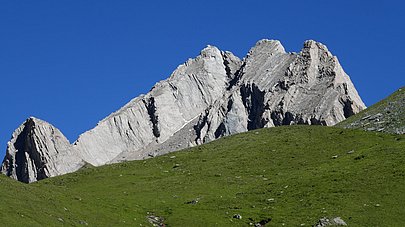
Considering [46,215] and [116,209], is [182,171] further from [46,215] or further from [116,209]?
[46,215]

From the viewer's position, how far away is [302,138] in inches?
4333

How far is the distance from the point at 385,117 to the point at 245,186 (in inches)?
1331

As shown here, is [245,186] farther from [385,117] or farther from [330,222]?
[385,117]

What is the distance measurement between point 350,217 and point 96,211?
874 inches

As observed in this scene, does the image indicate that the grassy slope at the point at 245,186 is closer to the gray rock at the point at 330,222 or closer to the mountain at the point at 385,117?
the gray rock at the point at 330,222

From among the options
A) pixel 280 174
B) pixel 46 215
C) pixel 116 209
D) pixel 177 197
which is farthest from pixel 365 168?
pixel 46 215

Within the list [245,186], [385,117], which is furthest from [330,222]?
[385,117]

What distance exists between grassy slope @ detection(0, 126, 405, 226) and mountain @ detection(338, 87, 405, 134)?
16.6 ft

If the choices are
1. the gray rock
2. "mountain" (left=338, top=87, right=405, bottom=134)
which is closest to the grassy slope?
the gray rock

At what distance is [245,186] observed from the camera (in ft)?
296

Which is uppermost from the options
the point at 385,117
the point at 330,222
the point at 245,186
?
the point at 385,117

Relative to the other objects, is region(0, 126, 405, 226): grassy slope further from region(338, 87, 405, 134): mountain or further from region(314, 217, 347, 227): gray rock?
region(338, 87, 405, 134): mountain

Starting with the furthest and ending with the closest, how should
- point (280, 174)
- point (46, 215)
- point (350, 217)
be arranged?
point (280, 174)
point (350, 217)
point (46, 215)

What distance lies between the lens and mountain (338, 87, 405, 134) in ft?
359
